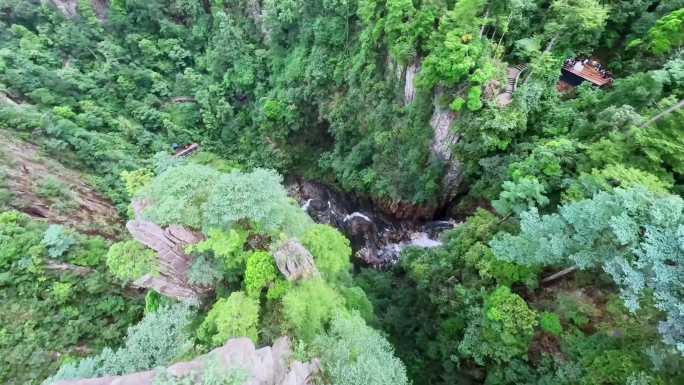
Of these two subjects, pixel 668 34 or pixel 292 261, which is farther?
pixel 668 34

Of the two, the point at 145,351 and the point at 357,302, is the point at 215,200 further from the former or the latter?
the point at 357,302

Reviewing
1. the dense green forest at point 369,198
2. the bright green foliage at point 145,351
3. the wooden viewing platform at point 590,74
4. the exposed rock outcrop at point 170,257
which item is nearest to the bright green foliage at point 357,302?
the dense green forest at point 369,198

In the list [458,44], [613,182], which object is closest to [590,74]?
[458,44]

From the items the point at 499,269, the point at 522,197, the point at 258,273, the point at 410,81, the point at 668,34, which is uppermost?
the point at 668,34

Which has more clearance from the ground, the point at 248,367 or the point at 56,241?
the point at 248,367

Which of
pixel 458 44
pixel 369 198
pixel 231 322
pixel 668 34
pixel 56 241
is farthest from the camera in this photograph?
pixel 369 198

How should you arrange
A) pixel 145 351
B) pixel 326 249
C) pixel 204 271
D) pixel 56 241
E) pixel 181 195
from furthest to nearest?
pixel 56 241, pixel 326 249, pixel 204 271, pixel 181 195, pixel 145 351
